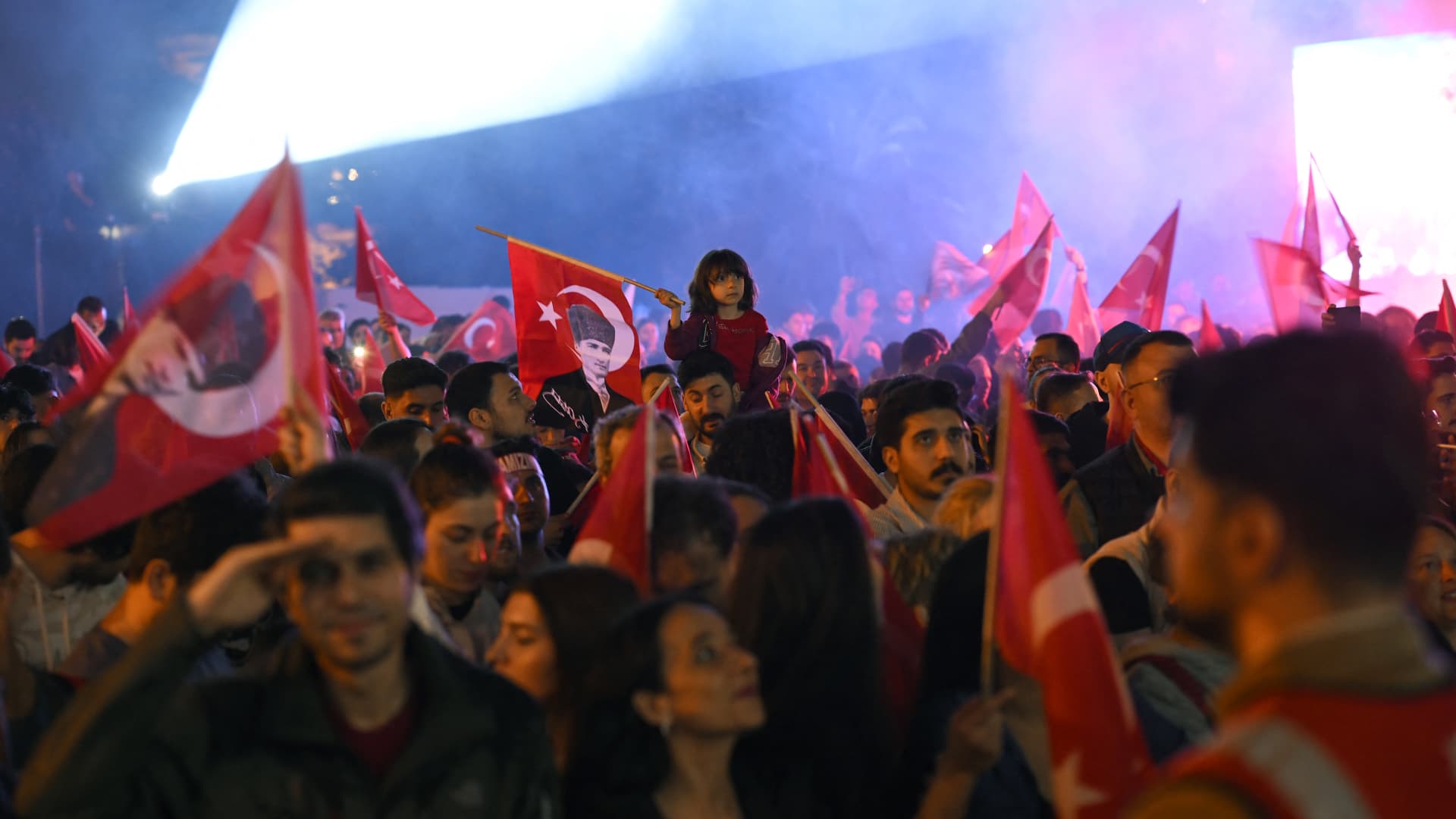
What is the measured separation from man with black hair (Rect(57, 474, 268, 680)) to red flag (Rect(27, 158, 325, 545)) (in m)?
0.34

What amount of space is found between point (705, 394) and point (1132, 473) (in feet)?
7.07

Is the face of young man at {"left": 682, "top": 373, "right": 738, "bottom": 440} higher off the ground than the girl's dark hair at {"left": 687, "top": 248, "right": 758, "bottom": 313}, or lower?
lower

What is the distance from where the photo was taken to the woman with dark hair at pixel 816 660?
2.92m

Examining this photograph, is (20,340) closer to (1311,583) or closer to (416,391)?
(416,391)

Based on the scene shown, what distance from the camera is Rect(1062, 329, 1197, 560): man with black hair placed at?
16.5ft

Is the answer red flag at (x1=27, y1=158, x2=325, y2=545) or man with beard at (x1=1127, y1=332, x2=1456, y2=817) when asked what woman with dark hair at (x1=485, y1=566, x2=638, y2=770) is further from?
man with beard at (x1=1127, y1=332, x2=1456, y2=817)

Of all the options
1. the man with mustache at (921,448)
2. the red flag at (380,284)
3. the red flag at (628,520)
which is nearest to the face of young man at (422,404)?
the man with mustache at (921,448)

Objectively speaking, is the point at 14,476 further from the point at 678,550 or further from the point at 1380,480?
the point at 1380,480

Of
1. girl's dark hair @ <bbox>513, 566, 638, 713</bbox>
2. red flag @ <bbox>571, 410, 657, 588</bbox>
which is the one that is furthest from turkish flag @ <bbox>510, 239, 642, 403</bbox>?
girl's dark hair @ <bbox>513, 566, 638, 713</bbox>

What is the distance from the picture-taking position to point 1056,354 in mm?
8914

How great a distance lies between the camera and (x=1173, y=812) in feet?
4.72

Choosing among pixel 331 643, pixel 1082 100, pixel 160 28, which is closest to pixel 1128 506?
pixel 331 643

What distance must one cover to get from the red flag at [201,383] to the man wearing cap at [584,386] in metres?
3.93

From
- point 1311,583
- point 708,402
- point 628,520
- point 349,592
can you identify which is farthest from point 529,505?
point 1311,583
